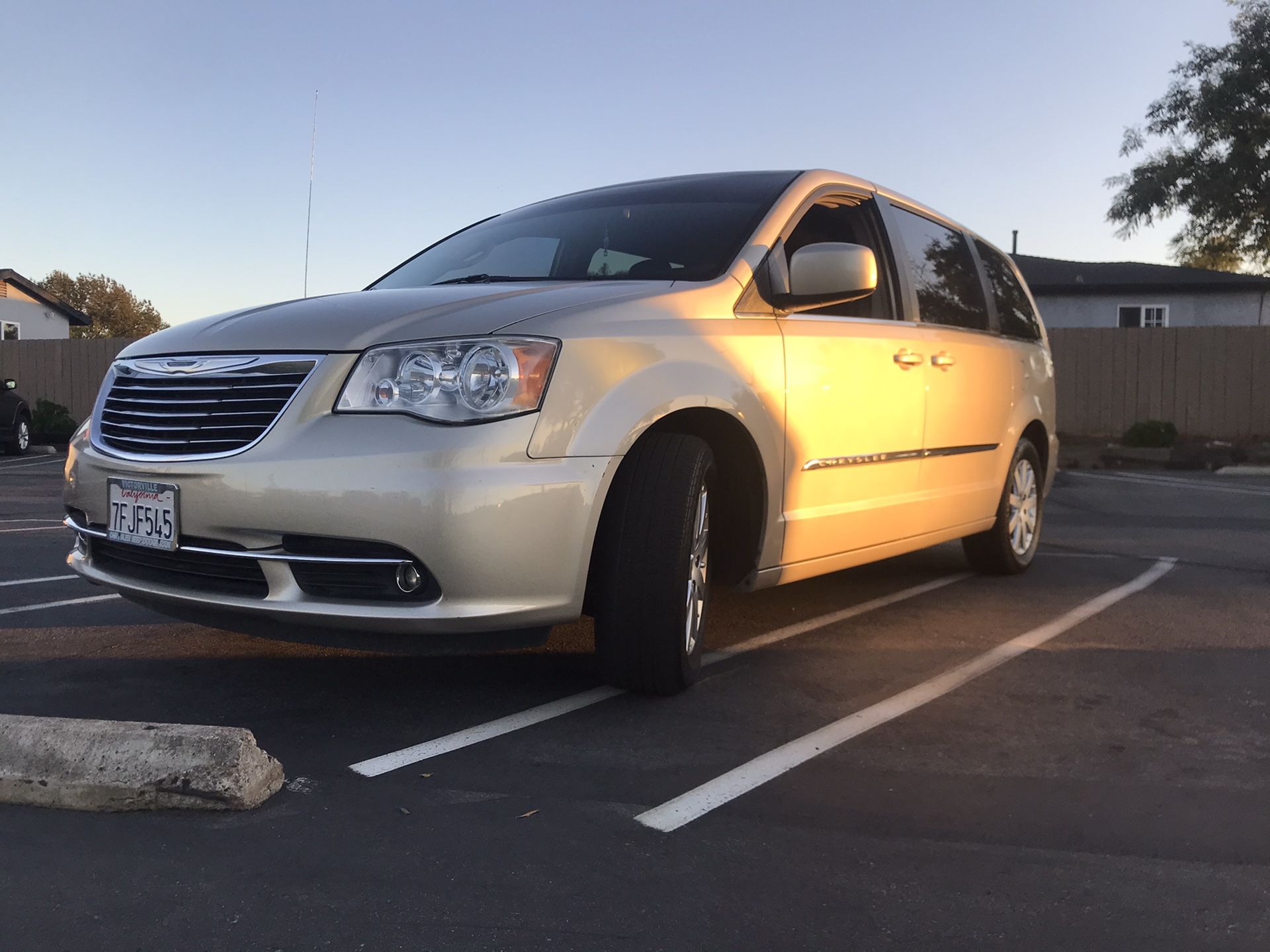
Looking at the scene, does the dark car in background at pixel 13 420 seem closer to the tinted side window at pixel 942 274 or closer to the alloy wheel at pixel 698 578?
the tinted side window at pixel 942 274

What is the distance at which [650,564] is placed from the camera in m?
3.39

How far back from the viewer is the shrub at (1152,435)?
666 inches

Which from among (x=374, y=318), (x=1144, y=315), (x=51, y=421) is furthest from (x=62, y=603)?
(x=1144, y=315)

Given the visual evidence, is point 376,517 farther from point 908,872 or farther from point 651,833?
point 908,872

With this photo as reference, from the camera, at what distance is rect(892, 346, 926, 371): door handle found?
4.72 meters

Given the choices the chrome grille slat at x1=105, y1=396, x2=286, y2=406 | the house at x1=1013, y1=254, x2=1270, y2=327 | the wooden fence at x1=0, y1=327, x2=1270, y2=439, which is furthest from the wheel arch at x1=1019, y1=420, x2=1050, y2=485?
the house at x1=1013, y1=254, x2=1270, y2=327

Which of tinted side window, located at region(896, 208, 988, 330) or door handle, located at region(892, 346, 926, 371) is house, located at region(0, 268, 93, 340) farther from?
door handle, located at region(892, 346, 926, 371)

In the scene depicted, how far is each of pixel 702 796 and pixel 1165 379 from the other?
18511 millimetres

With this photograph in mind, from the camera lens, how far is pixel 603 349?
10.9 ft

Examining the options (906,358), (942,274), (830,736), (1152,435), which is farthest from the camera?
(1152,435)

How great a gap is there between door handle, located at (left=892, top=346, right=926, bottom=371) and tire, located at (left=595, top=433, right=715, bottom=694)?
147 centimetres

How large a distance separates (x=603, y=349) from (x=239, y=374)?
104 centimetres

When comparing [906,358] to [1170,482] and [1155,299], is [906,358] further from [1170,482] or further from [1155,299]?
[1155,299]

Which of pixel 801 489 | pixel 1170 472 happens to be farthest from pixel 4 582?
pixel 1170 472
